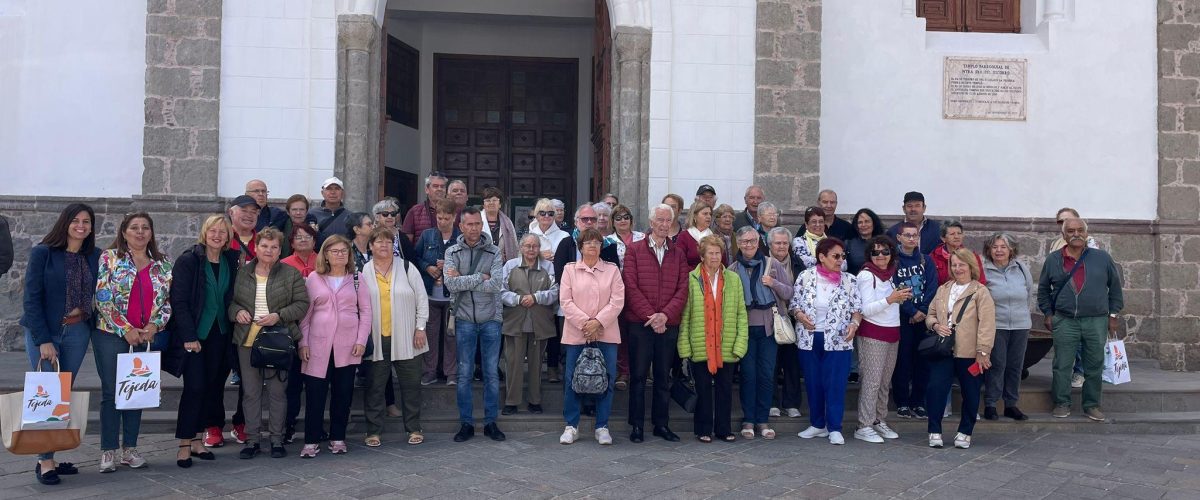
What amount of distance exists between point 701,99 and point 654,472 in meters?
4.87

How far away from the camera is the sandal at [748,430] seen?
6812mm

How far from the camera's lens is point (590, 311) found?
6566mm

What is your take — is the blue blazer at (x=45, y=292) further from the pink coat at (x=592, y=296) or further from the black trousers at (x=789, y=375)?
the black trousers at (x=789, y=375)

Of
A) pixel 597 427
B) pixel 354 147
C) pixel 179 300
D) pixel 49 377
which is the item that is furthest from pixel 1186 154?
pixel 49 377

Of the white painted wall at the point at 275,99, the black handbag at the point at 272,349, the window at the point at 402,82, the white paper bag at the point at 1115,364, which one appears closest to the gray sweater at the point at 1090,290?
the white paper bag at the point at 1115,364

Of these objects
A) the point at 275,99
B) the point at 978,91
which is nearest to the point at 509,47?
the point at 275,99

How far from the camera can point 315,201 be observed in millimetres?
9250

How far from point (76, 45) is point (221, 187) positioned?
214 cm

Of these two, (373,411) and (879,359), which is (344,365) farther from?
(879,359)

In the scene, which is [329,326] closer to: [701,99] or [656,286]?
[656,286]

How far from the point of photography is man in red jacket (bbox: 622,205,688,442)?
661cm

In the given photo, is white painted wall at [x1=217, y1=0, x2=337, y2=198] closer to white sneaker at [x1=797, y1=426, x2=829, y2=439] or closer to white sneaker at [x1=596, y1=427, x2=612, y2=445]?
white sneaker at [x1=596, y1=427, x2=612, y2=445]

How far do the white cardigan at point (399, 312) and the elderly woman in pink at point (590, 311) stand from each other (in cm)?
103

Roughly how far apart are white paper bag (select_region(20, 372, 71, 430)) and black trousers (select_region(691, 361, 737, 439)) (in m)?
3.74
